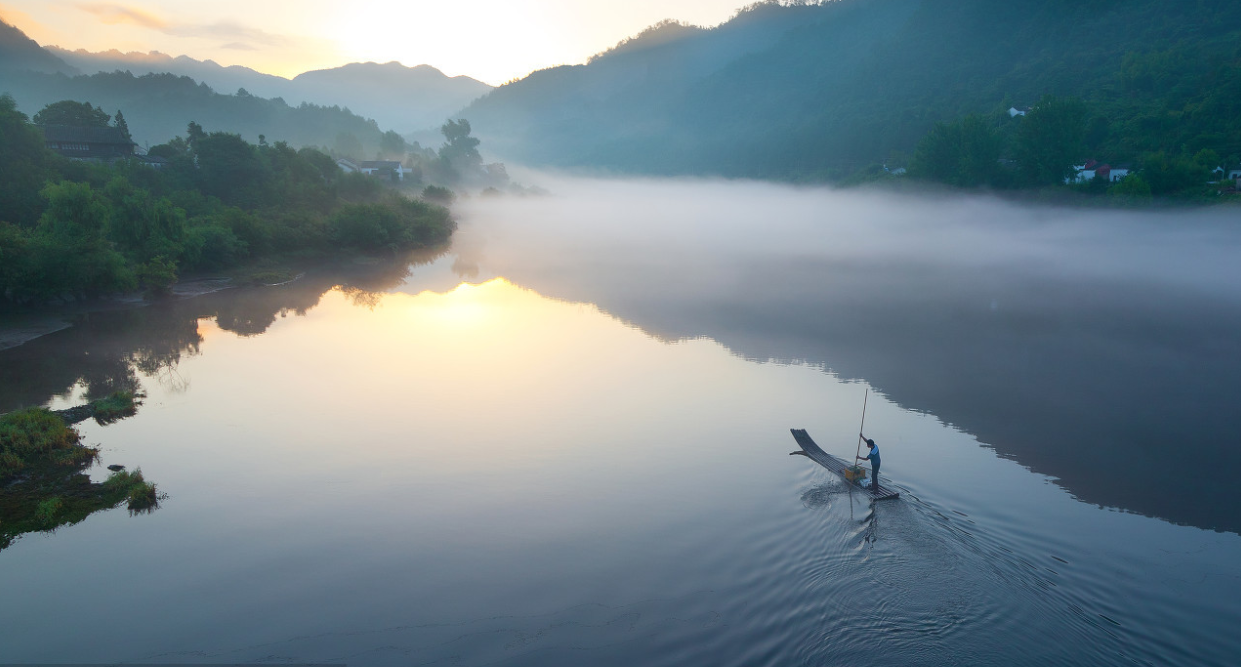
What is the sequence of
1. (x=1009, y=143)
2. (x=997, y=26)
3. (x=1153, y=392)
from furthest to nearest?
(x=997, y=26) → (x=1009, y=143) → (x=1153, y=392)

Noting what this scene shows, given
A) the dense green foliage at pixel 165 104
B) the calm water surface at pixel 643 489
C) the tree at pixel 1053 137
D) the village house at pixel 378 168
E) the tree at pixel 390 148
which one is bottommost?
the calm water surface at pixel 643 489

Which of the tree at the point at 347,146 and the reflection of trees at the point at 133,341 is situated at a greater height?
the tree at the point at 347,146

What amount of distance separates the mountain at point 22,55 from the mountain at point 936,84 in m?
124

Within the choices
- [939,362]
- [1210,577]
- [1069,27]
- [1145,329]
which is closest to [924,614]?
[1210,577]

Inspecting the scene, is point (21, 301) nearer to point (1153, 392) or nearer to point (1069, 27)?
point (1153, 392)

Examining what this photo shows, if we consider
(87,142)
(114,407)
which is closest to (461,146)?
(87,142)

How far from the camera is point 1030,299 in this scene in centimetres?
3309

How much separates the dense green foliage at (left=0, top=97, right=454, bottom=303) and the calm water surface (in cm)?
261

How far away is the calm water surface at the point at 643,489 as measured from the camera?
8.62 meters

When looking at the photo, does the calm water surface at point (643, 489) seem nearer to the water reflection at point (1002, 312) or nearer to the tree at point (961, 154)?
the water reflection at point (1002, 312)

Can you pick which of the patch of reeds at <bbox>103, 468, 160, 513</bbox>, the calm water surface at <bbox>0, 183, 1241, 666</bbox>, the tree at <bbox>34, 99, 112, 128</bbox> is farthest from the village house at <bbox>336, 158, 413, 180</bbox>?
the patch of reeds at <bbox>103, 468, 160, 513</bbox>

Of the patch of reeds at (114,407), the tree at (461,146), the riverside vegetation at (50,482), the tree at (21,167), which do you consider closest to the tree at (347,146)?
the tree at (461,146)

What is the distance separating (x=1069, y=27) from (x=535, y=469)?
107124mm

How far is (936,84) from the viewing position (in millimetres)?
103000
